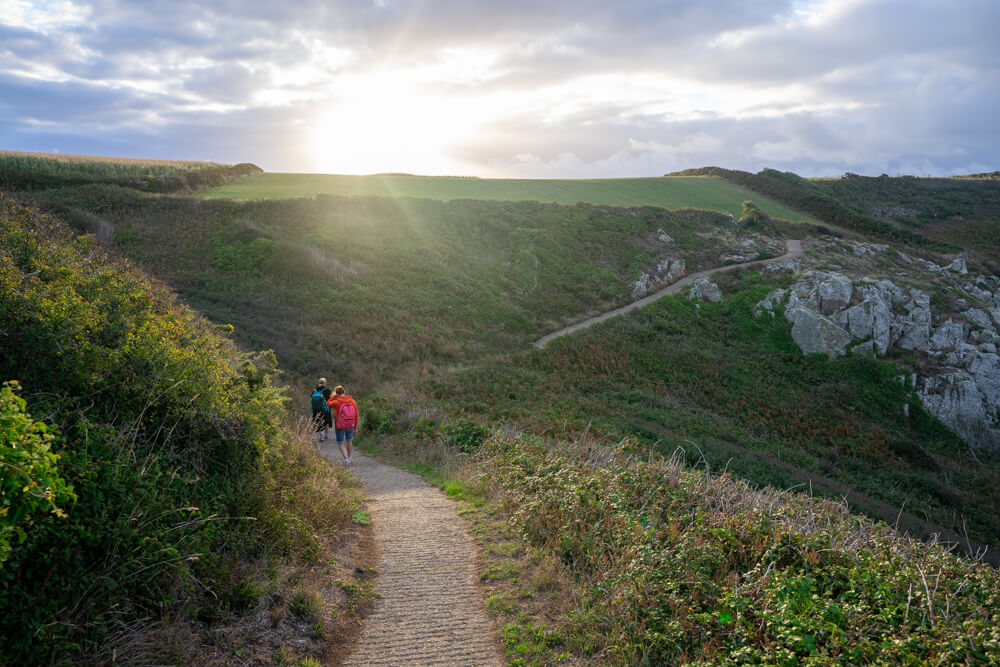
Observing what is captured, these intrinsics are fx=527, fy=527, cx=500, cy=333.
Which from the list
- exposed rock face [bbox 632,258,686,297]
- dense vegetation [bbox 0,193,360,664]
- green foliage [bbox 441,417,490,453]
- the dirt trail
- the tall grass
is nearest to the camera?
dense vegetation [bbox 0,193,360,664]

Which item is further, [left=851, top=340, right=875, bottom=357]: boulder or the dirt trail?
[left=851, top=340, right=875, bottom=357]: boulder

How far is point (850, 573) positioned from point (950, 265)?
195 feet

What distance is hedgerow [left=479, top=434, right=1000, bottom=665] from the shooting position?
4164 mm

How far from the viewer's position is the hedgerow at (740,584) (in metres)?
4.16

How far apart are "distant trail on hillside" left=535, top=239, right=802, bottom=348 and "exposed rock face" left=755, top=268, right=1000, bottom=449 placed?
623cm

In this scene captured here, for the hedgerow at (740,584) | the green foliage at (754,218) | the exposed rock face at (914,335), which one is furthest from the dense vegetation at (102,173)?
the green foliage at (754,218)

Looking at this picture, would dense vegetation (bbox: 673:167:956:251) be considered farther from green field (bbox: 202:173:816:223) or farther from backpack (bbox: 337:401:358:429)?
backpack (bbox: 337:401:358:429)

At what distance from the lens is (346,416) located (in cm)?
1212

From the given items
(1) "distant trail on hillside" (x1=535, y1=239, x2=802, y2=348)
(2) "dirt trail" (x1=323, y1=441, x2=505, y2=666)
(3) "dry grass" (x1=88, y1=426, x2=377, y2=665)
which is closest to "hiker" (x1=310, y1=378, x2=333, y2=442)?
(2) "dirt trail" (x1=323, y1=441, x2=505, y2=666)

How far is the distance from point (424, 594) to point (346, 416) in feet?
21.3

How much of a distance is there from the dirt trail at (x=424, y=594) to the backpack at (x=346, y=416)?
2.65 metres

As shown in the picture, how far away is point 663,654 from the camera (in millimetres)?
4754

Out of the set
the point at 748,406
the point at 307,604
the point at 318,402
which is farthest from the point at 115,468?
the point at 748,406

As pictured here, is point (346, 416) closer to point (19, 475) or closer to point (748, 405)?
point (19, 475)
